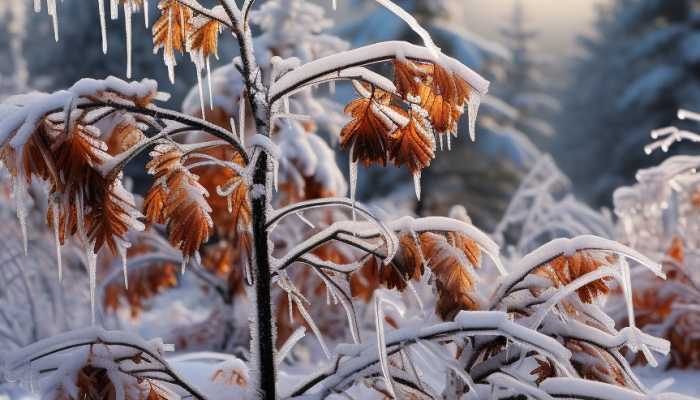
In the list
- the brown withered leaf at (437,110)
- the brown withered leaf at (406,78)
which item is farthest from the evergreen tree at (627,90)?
→ the brown withered leaf at (406,78)

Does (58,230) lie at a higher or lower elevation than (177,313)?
higher

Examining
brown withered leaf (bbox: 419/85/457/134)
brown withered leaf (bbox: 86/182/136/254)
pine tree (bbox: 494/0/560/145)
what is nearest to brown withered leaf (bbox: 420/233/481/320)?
brown withered leaf (bbox: 419/85/457/134)

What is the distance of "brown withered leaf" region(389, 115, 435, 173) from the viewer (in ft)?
6.24

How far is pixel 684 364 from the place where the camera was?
4.43 m

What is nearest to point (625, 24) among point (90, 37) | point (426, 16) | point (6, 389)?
point (426, 16)

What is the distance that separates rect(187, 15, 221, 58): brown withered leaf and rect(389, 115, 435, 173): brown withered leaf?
1.91 ft

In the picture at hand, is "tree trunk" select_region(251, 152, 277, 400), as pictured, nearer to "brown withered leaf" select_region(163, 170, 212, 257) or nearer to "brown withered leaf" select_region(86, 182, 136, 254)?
"brown withered leaf" select_region(163, 170, 212, 257)

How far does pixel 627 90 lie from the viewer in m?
21.8

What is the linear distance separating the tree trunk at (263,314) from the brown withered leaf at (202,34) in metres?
0.42

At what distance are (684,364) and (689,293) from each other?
45 cm

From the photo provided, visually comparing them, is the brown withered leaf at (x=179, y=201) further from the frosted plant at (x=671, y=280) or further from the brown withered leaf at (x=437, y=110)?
the frosted plant at (x=671, y=280)

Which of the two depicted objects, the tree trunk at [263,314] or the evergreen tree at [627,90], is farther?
the evergreen tree at [627,90]

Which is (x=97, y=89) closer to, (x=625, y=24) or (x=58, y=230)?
(x=58, y=230)

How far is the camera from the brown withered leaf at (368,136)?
190 cm
